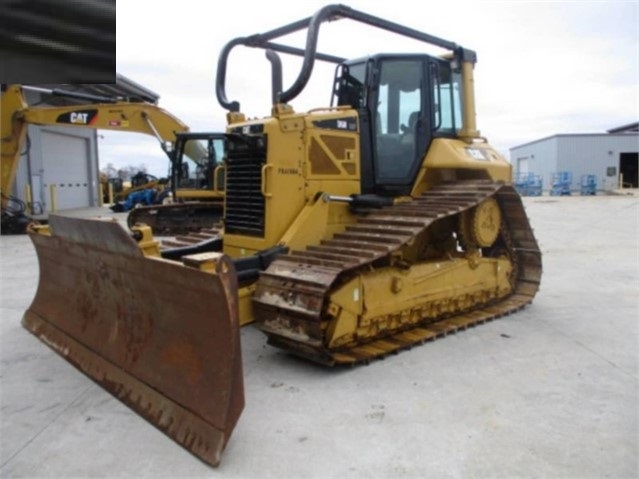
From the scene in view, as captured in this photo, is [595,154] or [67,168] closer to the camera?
[67,168]

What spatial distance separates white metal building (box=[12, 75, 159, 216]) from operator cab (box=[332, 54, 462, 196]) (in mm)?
15415

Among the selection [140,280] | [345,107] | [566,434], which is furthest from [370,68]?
[566,434]

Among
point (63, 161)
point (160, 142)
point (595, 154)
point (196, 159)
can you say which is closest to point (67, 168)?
point (63, 161)

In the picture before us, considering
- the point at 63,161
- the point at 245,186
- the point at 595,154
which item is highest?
the point at 595,154

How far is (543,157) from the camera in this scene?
4328 centimetres

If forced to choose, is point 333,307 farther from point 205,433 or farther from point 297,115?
point 297,115

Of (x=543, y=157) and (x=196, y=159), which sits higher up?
(x=543, y=157)

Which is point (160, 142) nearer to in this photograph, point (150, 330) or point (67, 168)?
point (150, 330)

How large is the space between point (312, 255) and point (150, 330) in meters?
1.45

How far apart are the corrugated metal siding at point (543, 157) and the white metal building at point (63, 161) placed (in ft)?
91.6

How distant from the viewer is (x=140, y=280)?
12.2 feet

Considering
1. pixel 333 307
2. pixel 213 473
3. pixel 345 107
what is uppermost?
pixel 345 107

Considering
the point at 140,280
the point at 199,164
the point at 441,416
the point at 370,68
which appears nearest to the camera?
the point at 441,416

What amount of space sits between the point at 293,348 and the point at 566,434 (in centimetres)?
194
